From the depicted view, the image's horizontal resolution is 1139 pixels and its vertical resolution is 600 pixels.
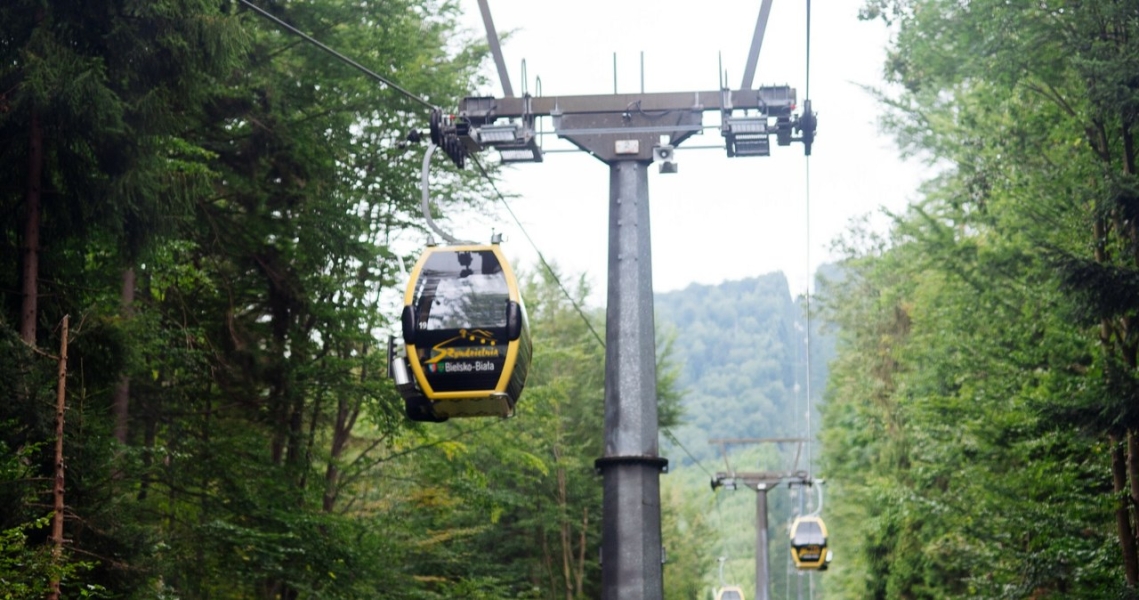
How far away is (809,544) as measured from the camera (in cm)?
3656

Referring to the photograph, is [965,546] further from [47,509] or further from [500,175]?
[47,509]

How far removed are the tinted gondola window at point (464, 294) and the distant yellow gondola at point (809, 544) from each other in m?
25.1

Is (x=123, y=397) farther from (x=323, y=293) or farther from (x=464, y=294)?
(x=464, y=294)

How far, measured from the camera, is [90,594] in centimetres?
1105

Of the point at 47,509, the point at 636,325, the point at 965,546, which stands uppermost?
the point at 636,325

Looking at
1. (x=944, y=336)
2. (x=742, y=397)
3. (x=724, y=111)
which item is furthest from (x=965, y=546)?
(x=742, y=397)

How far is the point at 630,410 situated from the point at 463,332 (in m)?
1.57

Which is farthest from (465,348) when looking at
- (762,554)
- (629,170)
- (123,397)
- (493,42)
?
(762,554)

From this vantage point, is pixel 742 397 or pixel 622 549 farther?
pixel 742 397

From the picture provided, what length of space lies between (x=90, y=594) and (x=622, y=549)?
13.2 feet

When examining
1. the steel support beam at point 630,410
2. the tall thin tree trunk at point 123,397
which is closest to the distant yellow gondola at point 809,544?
the tall thin tree trunk at point 123,397

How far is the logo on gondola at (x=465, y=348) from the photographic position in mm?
12242

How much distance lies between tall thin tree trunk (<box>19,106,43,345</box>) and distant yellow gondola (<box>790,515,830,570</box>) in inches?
1018

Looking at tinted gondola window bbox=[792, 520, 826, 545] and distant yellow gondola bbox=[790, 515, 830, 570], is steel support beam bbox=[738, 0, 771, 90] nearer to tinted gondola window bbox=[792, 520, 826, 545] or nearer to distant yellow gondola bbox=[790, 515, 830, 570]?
distant yellow gondola bbox=[790, 515, 830, 570]
